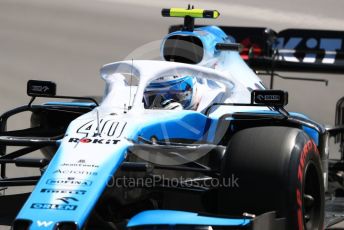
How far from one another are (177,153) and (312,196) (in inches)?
36.2

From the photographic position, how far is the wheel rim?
5.58m

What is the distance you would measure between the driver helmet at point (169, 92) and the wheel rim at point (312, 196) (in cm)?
110

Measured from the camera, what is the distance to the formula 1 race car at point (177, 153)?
4.83m

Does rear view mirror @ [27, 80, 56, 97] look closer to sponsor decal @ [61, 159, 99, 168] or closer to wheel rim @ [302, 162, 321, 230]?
sponsor decal @ [61, 159, 99, 168]

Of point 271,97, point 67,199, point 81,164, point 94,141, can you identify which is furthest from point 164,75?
point 67,199

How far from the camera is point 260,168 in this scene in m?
5.08

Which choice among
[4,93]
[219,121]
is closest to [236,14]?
[4,93]

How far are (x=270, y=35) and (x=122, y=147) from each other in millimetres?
4053

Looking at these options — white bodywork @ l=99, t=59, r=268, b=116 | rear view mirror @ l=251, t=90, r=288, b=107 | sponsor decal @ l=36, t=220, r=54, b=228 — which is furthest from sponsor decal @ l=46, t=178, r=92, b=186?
rear view mirror @ l=251, t=90, r=288, b=107

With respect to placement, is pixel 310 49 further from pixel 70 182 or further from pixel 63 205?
pixel 63 205

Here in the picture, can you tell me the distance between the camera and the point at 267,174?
5.05 metres

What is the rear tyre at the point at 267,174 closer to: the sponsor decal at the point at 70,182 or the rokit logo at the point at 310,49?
the sponsor decal at the point at 70,182

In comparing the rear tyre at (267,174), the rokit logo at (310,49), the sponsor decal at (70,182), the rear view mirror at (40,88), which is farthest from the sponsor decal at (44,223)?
the rokit logo at (310,49)

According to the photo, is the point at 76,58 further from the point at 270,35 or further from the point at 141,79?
the point at 141,79
